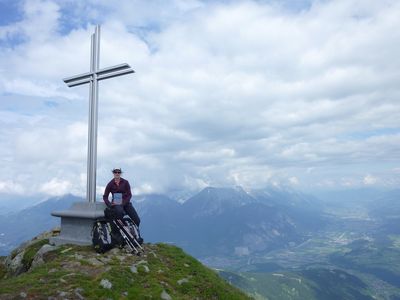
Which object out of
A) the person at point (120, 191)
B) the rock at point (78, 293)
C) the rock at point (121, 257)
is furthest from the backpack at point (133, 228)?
the rock at point (78, 293)

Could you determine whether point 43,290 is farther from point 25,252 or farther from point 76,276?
point 25,252

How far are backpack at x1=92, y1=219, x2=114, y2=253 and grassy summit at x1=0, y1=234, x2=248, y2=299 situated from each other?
0.34 m

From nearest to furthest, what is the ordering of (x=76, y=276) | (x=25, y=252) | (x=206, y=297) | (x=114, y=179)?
(x=76, y=276)
(x=206, y=297)
(x=114, y=179)
(x=25, y=252)

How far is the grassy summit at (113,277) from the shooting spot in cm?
1247

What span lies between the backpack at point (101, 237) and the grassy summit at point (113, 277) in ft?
1.10

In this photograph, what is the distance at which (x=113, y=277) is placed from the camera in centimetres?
1397

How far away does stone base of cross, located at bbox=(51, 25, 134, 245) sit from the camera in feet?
64.2

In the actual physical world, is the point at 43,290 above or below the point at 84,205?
below

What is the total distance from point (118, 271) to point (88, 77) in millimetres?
12537

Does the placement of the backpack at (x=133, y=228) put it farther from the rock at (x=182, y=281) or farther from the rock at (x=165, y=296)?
the rock at (x=165, y=296)

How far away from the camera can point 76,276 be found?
1376cm

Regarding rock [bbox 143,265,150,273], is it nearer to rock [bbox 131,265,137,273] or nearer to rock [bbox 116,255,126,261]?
rock [bbox 131,265,137,273]

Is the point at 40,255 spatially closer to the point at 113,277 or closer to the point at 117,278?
the point at 113,277

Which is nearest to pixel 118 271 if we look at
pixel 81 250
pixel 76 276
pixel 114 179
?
pixel 76 276
